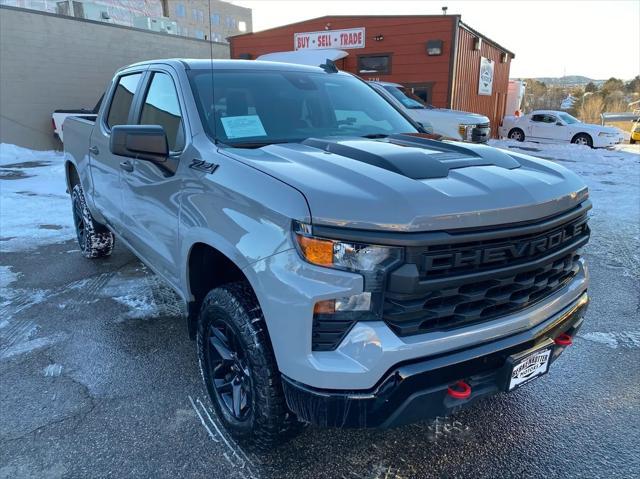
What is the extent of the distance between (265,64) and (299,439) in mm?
2437

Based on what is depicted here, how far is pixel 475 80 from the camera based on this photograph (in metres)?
17.6

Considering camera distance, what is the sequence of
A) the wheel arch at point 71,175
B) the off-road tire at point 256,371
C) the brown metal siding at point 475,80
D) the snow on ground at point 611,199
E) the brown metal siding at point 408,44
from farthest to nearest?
the brown metal siding at point 475,80, the brown metal siding at point 408,44, the snow on ground at point 611,199, the wheel arch at point 71,175, the off-road tire at point 256,371

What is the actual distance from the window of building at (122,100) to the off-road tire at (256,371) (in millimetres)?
2100

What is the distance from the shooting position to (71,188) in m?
5.36

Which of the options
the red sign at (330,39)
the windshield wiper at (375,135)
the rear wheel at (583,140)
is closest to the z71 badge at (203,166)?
the windshield wiper at (375,135)

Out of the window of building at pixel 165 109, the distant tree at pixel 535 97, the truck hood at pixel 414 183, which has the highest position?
the distant tree at pixel 535 97

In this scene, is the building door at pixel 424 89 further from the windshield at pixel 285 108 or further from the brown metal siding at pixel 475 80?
the windshield at pixel 285 108

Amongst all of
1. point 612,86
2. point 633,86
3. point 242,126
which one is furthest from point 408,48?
point 633,86

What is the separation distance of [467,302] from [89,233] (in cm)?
424

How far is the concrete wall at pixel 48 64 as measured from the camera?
43.0ft

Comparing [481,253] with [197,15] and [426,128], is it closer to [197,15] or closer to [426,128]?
[426,128]

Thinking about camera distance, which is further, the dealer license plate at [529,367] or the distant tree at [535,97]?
the distant tree at [535,97]

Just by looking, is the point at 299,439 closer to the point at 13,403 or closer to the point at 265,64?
the point at 13,403

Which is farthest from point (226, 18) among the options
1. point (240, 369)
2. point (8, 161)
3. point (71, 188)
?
point (240, 369)
